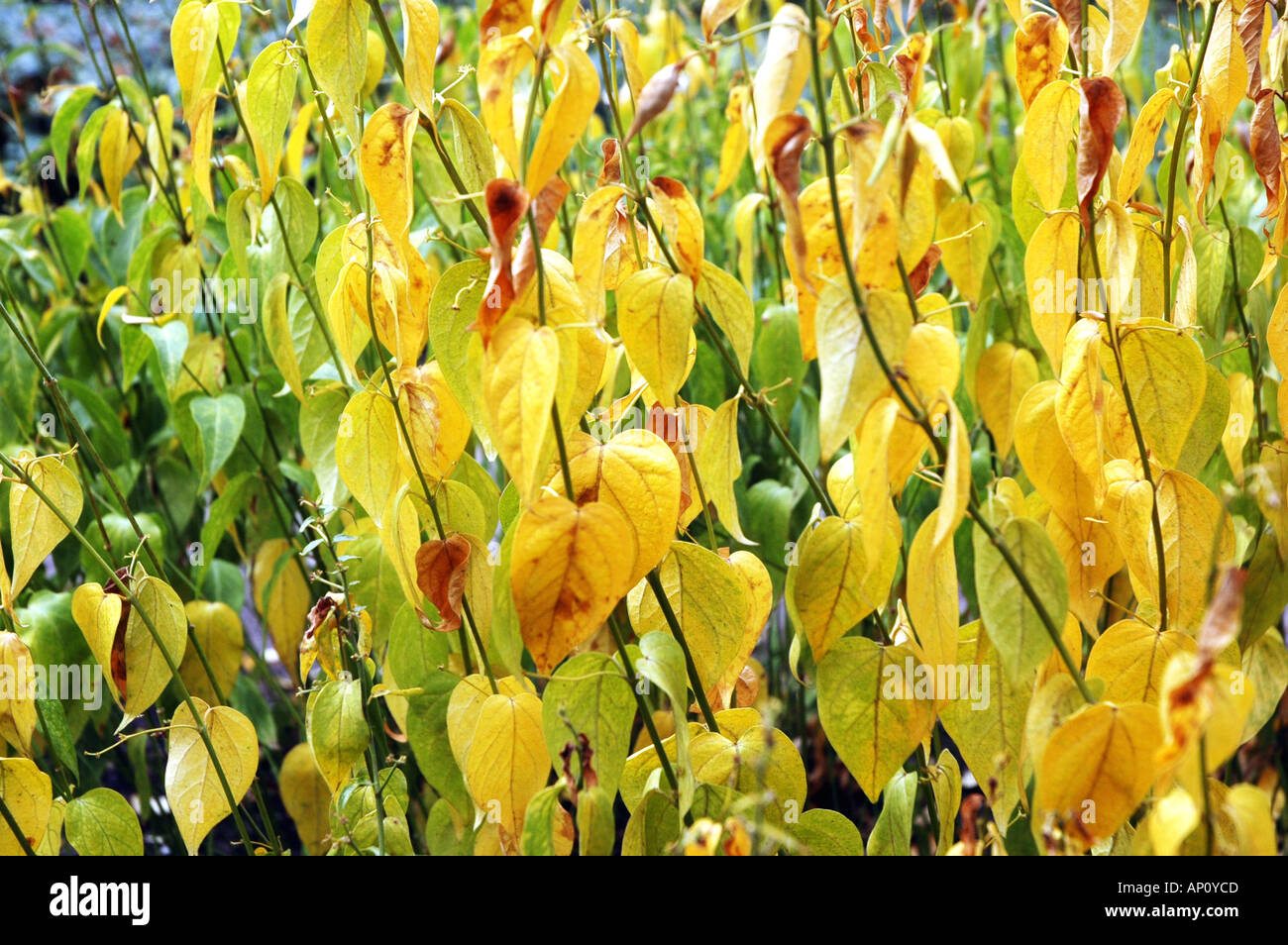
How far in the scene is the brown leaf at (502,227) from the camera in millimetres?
432

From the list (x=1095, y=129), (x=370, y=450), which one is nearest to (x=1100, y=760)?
(x=1095, y=129)

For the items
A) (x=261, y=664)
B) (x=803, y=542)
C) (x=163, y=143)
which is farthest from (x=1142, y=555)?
(x=163, y=143)

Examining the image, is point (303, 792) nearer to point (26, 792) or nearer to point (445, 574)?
point (26, 792)

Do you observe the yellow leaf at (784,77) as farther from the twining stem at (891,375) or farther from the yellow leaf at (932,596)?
the yellow leaf at (932,596)

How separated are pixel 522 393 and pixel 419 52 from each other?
0.71 feet

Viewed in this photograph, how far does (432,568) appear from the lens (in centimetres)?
63

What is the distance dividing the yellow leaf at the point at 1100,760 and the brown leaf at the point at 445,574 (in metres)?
0.33

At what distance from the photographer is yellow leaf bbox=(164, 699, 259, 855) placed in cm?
70

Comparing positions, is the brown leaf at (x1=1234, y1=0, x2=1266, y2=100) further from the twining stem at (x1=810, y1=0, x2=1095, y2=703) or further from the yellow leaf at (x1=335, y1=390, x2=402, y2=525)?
the yellow leaf at (x1=335, y1=390, x2=402, y2=525)

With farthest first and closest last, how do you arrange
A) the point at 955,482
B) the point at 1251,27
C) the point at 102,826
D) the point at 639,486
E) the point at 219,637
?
the point at 219,637 → the point at 102,826 → the point at 1251,27 → the point at 639,486 → the point at 955,482

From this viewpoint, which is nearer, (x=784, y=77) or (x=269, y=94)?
(x=784, y=77)

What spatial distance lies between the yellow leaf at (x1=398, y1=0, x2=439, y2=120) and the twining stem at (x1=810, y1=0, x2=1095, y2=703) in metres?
0.20

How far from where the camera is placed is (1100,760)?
441 mm
